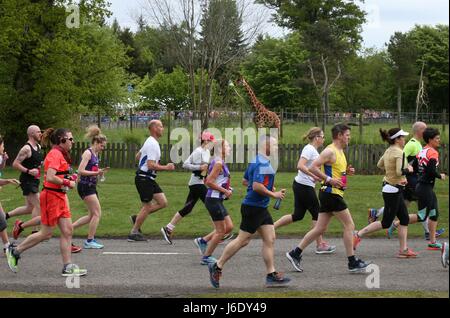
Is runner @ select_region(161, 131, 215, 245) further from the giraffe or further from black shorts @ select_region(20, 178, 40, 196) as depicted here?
the giraffe

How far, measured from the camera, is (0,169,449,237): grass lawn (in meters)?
13.3

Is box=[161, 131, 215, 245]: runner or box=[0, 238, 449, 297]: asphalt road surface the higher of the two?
box=[161, 131, 215, 245]: runner

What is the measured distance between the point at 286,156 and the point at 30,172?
53.5ft

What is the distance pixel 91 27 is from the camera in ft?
140

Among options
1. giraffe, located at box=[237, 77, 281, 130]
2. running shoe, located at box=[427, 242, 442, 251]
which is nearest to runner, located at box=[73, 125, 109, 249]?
running shoe, located at box=[427, 242, 442, 251]

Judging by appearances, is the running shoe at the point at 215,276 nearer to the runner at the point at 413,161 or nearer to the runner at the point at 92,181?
the runner at the point at 92,181

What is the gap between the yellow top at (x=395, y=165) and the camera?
1029 centimetres

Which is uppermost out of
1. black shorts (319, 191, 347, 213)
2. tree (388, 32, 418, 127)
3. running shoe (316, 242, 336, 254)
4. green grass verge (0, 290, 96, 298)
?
tree (388, 32, 418, 127)

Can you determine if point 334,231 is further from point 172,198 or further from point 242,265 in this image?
point 172,198

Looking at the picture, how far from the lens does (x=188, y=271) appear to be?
374 inches

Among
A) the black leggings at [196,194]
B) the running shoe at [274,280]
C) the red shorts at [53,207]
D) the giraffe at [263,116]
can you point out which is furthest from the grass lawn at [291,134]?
the running shoe at [274,280]

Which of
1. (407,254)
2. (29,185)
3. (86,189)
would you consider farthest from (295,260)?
(29,185)

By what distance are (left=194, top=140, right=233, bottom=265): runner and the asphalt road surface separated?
40 cm

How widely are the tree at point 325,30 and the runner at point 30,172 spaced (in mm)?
41894
